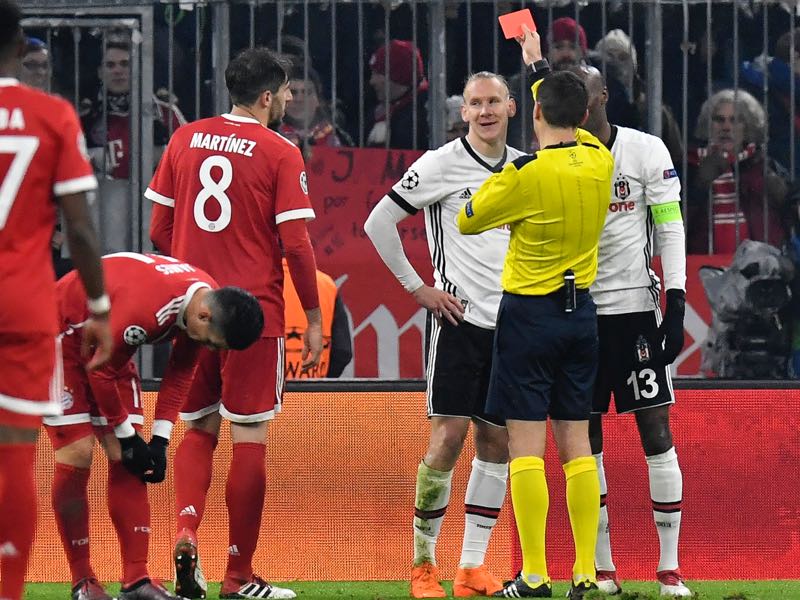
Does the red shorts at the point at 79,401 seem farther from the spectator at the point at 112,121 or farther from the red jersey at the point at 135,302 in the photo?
the spectator at the point at 112,121

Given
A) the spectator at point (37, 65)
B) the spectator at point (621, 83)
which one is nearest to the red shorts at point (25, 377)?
the spectator at point (37, 65)

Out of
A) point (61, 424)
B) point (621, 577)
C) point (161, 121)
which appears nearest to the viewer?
point (61, 424)

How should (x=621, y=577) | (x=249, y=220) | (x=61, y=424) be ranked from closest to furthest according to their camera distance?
(x=61, y=424), (x=249, y=220), (x=621, y=577)

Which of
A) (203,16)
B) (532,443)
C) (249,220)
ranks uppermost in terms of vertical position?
(203,16)

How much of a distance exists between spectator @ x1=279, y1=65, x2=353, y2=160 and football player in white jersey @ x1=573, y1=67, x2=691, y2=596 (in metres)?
3.19

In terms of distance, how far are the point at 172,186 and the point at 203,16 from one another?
9.78ft

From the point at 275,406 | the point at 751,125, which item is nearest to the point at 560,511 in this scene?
the point at 275,406

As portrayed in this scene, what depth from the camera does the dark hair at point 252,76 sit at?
653 centimetres

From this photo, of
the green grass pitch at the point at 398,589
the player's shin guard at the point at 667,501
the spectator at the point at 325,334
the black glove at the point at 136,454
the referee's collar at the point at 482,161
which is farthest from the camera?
the spectator at the point at 325,334

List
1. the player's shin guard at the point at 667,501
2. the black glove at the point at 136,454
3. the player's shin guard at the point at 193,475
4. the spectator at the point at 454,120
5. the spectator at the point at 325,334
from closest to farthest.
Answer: the black glove at the point at 136,454
the player's shin guard at the point at 193,475
the player's shin guard at the point at 667,501
the spectator at the point at 325,334
the spectator at the point at 454,120

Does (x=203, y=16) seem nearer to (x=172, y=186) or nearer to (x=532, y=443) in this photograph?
(x=172, y=186)

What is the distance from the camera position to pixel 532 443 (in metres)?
5.93

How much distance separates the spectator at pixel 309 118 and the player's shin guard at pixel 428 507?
125 inches

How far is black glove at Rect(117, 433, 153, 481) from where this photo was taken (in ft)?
18.6
